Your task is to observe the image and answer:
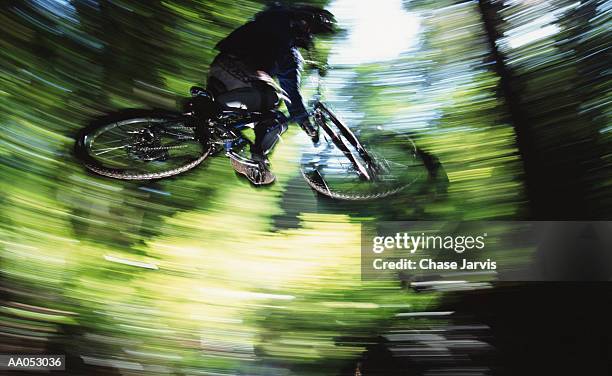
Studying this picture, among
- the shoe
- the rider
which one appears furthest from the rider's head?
the shoe

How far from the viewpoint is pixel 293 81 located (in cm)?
280

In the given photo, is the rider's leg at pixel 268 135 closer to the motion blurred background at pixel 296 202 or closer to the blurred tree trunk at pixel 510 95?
the motion blurred background at pixel 296 202

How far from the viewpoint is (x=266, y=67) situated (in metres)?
2.80

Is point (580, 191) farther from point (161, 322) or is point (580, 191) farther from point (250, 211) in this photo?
point (161, 322)

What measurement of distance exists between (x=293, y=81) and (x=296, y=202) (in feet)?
1.92

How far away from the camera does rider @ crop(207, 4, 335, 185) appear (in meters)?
2.79

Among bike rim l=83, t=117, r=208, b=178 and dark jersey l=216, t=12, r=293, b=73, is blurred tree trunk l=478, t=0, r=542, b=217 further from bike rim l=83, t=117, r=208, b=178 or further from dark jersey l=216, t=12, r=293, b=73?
bike rim l=83, t=117, r=208, b=178

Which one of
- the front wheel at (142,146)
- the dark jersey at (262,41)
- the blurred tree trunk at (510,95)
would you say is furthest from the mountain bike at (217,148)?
the blurred tree trunk at (510,95)

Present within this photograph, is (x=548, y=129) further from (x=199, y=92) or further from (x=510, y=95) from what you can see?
(x=199, y=92)

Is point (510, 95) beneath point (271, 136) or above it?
above

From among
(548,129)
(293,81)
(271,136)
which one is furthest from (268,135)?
(548,129)

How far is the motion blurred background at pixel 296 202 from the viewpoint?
2.73 metres

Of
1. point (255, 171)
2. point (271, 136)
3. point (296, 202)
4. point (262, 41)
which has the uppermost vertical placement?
point (262, 41)

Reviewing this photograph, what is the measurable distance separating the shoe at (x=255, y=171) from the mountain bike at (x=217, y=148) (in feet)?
0.06
